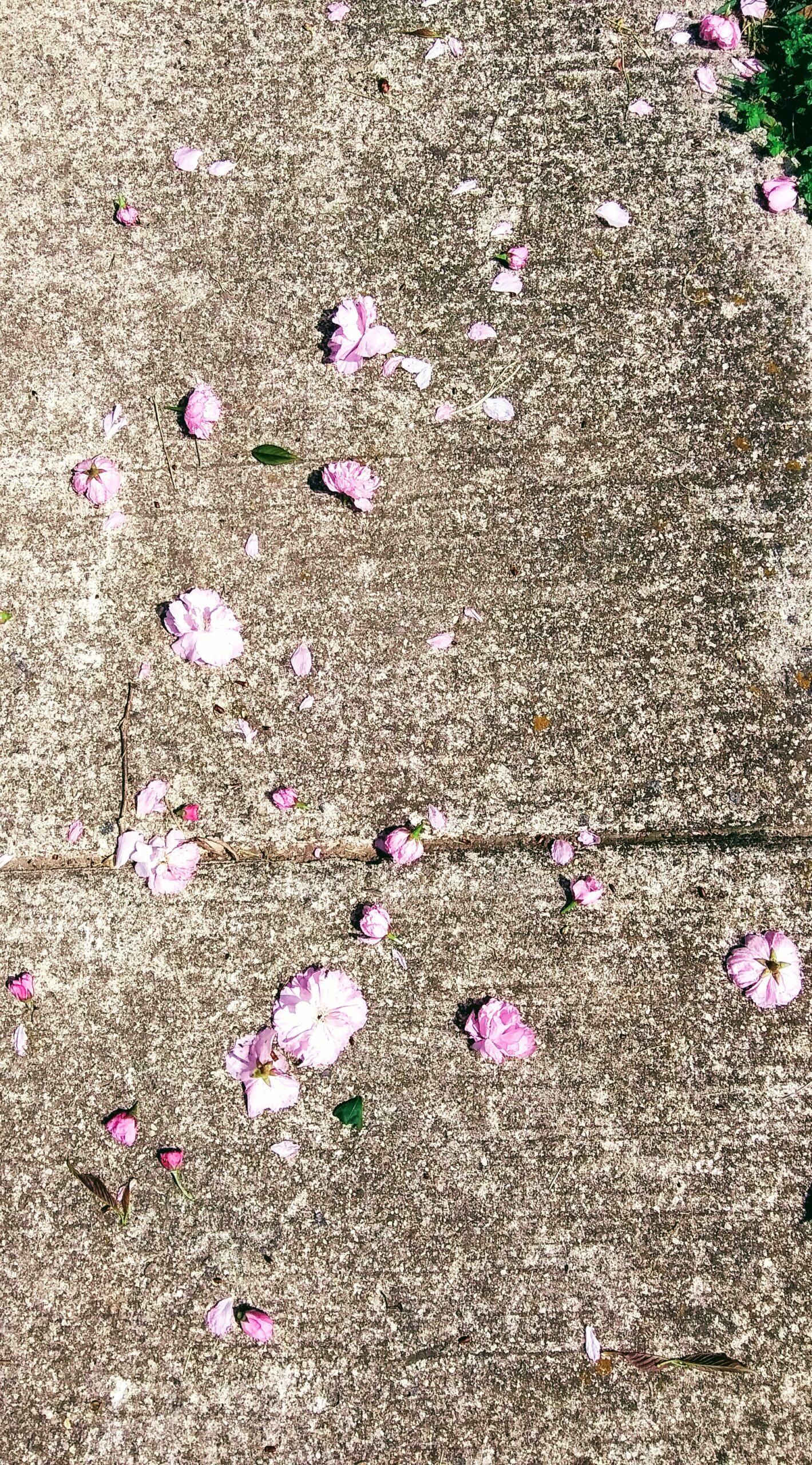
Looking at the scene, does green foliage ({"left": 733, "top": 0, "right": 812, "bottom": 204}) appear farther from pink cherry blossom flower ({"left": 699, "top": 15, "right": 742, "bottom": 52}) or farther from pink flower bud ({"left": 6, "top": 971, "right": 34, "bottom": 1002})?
pink flower bud ({"left": 6, "top": 971, "right": 34, "bottom": 1002})

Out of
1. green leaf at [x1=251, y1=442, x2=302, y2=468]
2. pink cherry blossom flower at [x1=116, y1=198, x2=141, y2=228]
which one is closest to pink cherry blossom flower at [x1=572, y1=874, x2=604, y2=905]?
green leaf at [x1=251, y1=442, x2=302, y2=468]

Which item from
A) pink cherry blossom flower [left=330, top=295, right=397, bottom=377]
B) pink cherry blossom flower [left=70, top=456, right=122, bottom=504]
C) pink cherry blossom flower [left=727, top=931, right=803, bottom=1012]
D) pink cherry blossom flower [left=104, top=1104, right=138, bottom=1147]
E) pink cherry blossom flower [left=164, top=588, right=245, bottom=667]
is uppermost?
pink cherry blossom flower [left=330, top=295, right=397, bottom=377]

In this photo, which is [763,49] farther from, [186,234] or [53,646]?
[53,646]

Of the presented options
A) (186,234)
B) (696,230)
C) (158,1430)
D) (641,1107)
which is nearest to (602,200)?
(696,230)

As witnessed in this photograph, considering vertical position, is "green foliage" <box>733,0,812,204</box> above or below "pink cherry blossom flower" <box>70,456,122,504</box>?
above

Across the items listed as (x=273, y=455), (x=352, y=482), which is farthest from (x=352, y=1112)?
(x=273, y=455)

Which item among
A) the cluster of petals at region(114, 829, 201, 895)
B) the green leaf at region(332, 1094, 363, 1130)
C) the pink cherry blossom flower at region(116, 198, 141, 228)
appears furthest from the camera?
the pink cherry blossom flower at region(116, 198, 141, 228)
